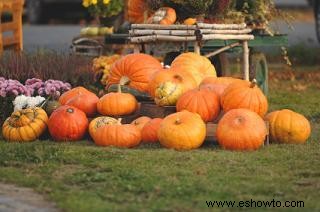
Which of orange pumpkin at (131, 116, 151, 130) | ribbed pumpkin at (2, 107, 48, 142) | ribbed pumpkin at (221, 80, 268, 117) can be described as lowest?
ribbed pumpkin at (2, 107, 48, 142)

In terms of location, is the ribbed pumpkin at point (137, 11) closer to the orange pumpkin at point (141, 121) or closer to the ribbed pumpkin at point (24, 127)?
the orange pumpkin at point (141, 121)

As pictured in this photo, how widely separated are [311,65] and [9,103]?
25.9 feet

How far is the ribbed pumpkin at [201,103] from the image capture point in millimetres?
7617

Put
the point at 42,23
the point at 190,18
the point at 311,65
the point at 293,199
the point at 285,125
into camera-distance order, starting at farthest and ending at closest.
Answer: the point at 42,23, the point at 311,65, the point at 190,18, the point at 285,125, the point at 293,199

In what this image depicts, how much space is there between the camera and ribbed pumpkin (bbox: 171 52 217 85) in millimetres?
8445

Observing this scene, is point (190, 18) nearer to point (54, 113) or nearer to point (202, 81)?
point (202, 81)

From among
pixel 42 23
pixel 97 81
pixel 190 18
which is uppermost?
pixel 190 18

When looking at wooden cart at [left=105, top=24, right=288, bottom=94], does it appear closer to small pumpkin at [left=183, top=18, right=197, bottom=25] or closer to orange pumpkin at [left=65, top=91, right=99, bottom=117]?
small pumpkin at [left=183, top=18, right=197, bottom=25]

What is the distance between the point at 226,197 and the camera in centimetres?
558

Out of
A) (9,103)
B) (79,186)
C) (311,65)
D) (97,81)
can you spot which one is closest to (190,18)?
(97,81)

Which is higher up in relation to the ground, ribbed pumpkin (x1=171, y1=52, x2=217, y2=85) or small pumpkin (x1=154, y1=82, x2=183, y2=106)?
ribbed pumpkin (x1=171, y1=52, x2=217, y2=85)

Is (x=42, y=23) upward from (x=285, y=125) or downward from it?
downward

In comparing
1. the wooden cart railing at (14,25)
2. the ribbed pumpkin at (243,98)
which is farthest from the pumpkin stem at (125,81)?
the wooden cart railing at (14,25)

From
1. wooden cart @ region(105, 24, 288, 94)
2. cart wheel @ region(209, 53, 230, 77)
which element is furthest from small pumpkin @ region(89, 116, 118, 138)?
cart wheel @ region(209, 53, 230, 77)
